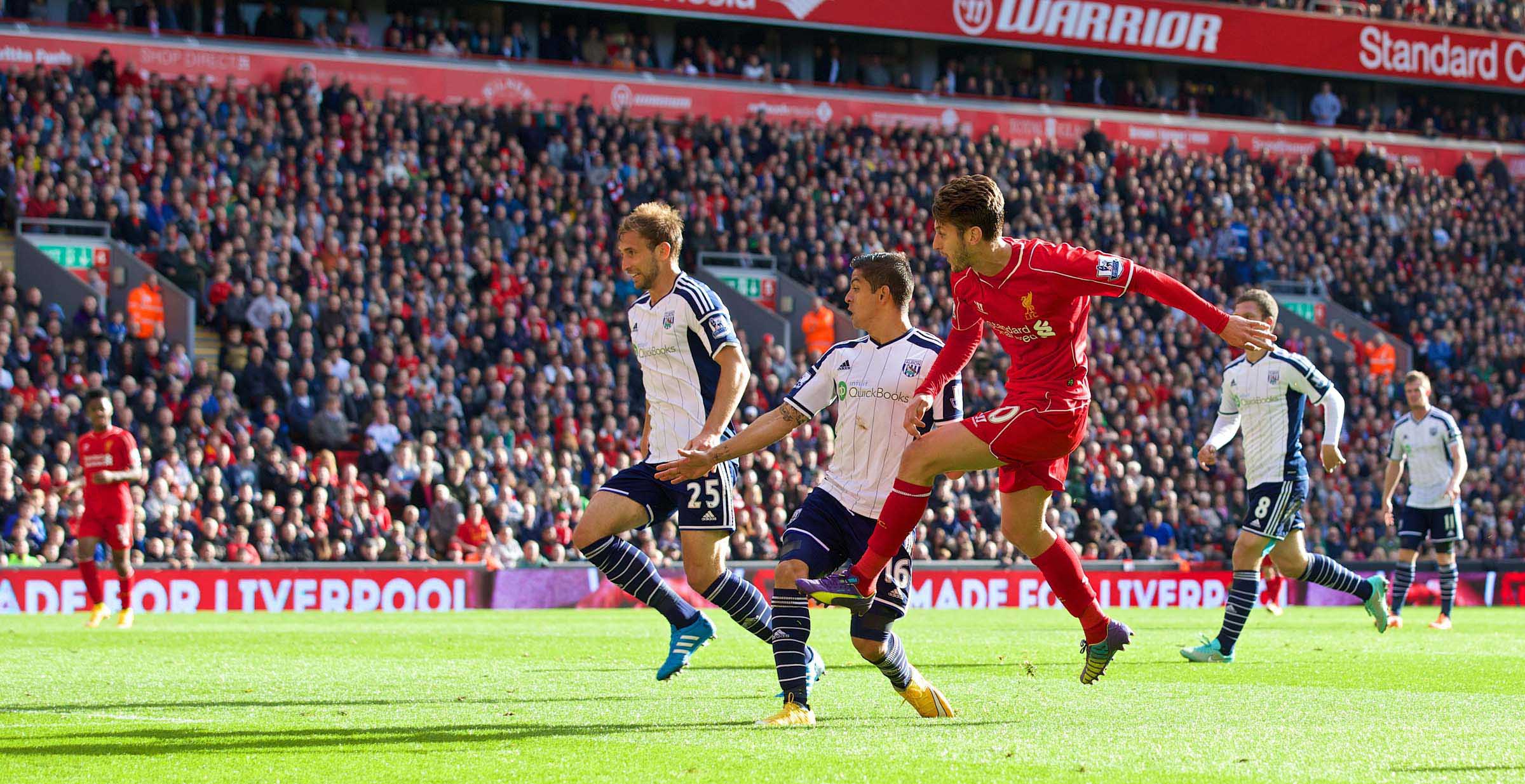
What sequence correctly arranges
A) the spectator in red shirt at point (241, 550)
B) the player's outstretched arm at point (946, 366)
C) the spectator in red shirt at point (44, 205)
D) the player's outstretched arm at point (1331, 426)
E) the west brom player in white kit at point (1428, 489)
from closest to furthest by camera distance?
the player's outstretched arm at point (946, 366), the player's outstretched arm at point (1331, 426), the west brom player in white kit at point (1428, 489), the spectator in red shirt at point (241, 550), the spectator in red shirt at point (44, 205)

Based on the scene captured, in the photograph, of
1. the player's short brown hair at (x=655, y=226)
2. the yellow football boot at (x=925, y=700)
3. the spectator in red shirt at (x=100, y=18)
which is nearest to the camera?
the yellow football boot at (x=925, y=700)

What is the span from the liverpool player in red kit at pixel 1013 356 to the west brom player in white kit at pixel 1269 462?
13.8 feet

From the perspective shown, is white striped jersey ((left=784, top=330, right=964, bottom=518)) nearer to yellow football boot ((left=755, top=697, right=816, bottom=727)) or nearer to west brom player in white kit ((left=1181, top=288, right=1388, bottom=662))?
yellow football boot ((left=755, top=697, right=816, bottom=727))

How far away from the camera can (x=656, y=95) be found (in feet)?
118

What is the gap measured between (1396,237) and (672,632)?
33.8 meters

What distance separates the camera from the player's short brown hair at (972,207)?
24.0 feet

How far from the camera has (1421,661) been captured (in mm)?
11406

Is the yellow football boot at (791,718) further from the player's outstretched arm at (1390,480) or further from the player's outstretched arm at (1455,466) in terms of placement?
the player's outstretched arm at (1455,466)

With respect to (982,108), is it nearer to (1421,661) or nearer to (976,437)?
(1421,661)

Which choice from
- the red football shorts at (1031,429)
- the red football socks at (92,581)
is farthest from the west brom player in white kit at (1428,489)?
the red football socks at (92,581)

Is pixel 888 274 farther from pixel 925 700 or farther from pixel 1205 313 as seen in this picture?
pixel 925 700

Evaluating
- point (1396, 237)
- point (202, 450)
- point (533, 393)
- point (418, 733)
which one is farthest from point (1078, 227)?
point (418, 733)

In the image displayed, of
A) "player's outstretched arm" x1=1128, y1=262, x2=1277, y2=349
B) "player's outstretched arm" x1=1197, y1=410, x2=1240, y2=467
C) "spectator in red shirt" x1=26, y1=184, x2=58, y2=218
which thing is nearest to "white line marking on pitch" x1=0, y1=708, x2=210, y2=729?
"player's outstretched arm" x1=1128, y1=262, x2=1277, y2=349

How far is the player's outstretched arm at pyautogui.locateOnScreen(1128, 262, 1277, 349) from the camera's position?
7.00 m
